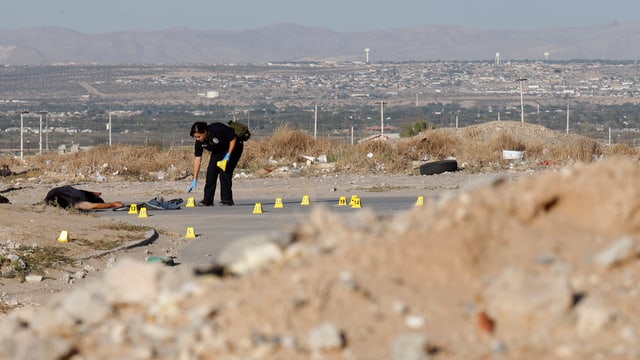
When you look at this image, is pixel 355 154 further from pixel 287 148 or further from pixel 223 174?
pixel 223 174

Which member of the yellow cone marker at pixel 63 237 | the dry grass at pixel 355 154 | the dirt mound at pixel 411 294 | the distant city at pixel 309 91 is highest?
the dirt mound at pixel 411 294

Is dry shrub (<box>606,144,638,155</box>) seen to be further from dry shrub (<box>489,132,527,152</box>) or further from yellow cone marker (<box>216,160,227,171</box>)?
yellow cone marker (<box>216,160,227,171</box>)

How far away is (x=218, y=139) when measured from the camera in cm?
2098

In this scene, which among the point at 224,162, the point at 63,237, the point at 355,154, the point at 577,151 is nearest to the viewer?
the point at 63,237

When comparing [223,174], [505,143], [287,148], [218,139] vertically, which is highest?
[218,139]

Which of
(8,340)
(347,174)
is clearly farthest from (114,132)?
(8,340)

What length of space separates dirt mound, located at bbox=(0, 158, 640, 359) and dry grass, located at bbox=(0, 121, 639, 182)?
1014 inches

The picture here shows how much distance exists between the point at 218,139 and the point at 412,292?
15.5 meters

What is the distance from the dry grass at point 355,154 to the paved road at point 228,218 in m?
8.70

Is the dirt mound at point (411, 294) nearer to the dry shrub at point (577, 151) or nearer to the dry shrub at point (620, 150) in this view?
the dry shrub at point (577, 151)

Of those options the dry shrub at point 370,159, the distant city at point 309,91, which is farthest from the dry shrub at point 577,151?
the distant city at point 309,91

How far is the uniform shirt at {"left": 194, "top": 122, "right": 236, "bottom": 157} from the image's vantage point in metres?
20.9

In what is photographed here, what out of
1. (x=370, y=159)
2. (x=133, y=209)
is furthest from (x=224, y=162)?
(x=370, y=159)

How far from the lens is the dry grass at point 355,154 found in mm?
33125
